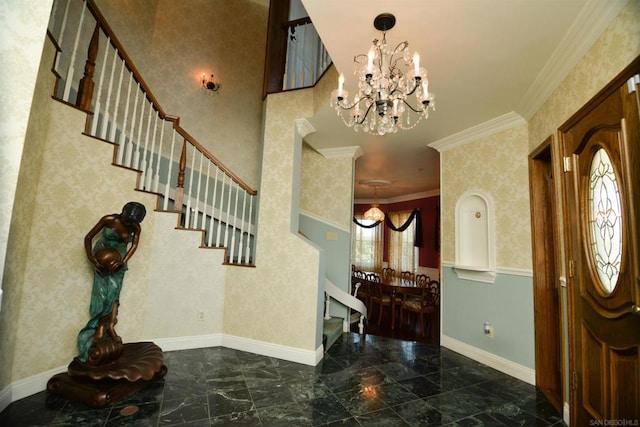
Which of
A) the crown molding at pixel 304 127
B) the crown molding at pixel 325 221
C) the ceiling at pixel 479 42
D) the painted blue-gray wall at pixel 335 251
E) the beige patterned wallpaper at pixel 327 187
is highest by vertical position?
the ceiling at pixel 479 42

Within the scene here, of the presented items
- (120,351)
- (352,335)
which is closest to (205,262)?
(120,351)

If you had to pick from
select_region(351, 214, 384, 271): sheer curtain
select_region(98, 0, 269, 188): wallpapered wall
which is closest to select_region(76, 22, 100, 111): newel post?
select_region(98, 0, 269, 188): wallpapered wall

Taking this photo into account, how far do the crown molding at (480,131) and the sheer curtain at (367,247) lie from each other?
542 centimetres

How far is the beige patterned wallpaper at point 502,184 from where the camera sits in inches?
117

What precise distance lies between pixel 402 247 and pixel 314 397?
21.8 ft

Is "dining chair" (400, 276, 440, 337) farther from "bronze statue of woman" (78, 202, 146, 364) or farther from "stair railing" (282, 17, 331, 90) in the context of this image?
"bronze statue of woman" (78, 202, 146, 364)

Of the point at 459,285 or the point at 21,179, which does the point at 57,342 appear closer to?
the point at 21,179

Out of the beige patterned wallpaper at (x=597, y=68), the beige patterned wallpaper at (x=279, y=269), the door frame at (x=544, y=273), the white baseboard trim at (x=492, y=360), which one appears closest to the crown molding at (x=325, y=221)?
the beige patterned wallpaper at (x=279, y=269)

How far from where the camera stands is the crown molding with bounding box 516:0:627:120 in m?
1.69

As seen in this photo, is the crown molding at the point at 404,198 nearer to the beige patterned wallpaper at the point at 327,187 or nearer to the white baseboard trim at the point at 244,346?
the beige patterned wallpaper at the point at 327,187

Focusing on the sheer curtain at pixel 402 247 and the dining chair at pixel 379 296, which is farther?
the sheer curtain at pixel 402 247

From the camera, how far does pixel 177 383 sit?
8.02 feet

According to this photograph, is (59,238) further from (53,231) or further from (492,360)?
(492,360)

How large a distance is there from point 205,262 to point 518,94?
3.70 metres
